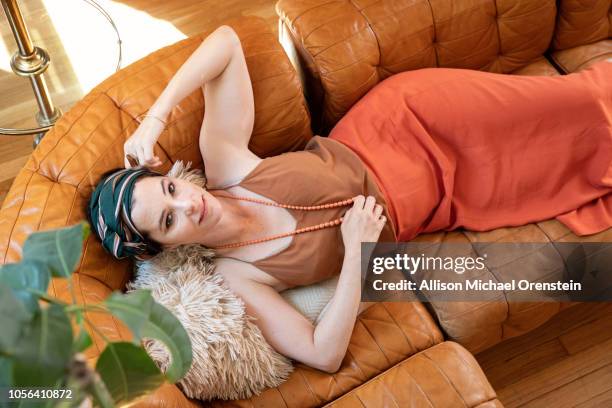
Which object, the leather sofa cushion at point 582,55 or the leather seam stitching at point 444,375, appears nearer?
the leather seam stitching at point 444,375

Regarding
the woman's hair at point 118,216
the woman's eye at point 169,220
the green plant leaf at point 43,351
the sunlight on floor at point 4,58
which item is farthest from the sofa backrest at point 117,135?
the sunlight on floor at point 4,58

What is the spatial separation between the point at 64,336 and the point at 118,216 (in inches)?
26.7

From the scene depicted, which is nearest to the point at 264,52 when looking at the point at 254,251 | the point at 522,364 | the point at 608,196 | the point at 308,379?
the point at 254,251

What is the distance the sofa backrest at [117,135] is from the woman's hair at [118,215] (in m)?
0.04

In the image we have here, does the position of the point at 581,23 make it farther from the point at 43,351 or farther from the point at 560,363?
the point at 43,351

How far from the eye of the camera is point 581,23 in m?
1.98

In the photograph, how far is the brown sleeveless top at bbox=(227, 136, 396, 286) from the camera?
1569 millimetres

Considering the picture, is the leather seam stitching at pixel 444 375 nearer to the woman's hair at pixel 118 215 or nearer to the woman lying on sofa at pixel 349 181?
the woman lying on sofa at pixel 349 181

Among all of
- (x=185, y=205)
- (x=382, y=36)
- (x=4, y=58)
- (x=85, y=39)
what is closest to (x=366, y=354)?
(x=185, y=205)

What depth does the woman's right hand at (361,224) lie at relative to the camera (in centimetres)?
156

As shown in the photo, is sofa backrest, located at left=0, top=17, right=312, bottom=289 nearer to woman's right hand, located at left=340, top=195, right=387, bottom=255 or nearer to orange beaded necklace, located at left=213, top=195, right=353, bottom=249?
orange beaded necklace, located at left=213, top=195, right=353, bottom=249

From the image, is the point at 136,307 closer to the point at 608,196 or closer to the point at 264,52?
the point at 264,52

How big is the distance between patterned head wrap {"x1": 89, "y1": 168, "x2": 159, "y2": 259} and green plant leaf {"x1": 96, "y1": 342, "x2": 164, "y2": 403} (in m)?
0.58

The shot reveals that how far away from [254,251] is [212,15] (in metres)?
1.37
